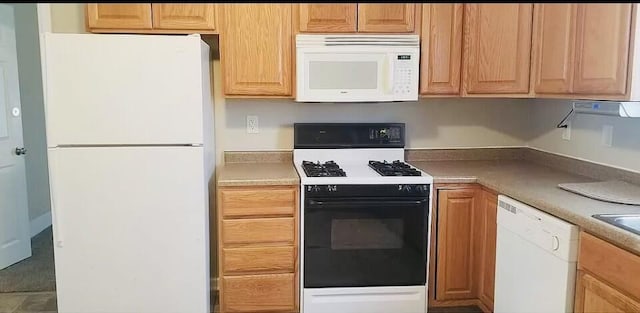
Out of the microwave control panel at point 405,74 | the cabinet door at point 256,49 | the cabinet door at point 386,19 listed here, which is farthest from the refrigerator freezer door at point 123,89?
the microwave control panel at point 405,74

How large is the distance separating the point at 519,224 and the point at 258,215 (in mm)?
1316

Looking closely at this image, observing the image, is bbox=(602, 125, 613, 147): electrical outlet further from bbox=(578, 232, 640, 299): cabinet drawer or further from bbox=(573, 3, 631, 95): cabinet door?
bbox=(578, 232, 640, 299): cabinet drawer

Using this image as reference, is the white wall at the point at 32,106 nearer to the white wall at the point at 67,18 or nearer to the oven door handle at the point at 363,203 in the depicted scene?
the white wall at the point at 67,18

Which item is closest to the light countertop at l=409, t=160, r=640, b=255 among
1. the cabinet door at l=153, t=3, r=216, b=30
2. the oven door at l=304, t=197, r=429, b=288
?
the oven door at l=304, t=197, r=429, b=288

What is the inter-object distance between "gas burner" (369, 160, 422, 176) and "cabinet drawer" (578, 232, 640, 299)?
Answer: 106 cm

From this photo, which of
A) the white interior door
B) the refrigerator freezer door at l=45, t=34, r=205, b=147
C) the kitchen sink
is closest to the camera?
the kitchen sink

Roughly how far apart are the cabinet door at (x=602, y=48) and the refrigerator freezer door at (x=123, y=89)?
184cm

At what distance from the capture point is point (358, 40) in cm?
282

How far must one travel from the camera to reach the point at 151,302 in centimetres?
262

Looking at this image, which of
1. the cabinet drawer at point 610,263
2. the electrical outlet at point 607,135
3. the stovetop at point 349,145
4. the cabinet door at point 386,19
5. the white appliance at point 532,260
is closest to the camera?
the cabinet drawer at point 610,263

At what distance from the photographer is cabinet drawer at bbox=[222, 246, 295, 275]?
2730mm

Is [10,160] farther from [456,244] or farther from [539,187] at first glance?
[539,187]

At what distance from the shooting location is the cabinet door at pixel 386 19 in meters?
2.84

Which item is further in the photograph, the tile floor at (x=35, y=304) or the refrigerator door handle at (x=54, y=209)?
the tile floor at (x=35, y=304)
